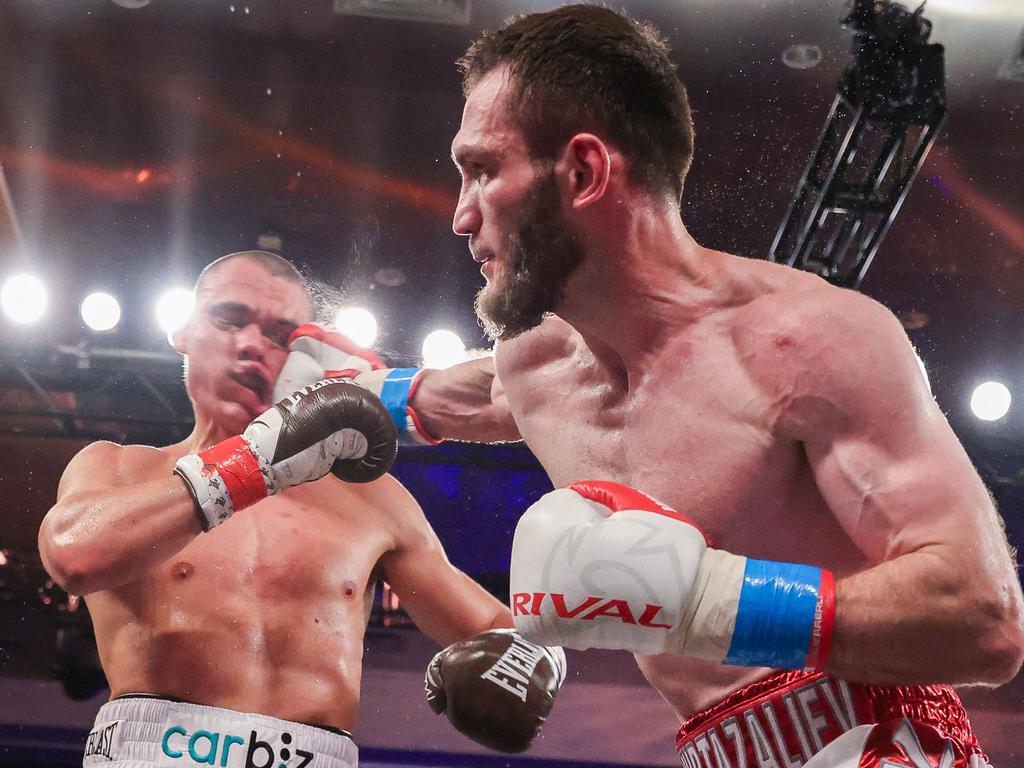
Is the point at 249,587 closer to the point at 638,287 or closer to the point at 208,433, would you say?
the point at 208,433

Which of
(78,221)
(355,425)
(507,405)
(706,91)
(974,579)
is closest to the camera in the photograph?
(974,579)

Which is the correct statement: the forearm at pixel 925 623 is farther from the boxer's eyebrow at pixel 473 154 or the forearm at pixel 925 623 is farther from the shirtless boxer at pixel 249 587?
the shirtless boxer at pixel 249 587

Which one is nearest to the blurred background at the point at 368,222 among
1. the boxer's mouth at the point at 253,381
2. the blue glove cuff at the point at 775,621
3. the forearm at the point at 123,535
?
the boxer's mouth at the point at 253,381

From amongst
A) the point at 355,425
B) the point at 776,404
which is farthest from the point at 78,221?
the point at 776,404

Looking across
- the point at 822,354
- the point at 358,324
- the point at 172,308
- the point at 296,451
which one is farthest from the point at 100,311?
the point at 822,354

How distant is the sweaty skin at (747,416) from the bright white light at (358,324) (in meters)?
2.91

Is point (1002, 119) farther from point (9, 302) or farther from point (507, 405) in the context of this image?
point (9, 302)

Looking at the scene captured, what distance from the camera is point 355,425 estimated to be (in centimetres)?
213

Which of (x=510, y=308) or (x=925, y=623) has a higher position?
(x=510, y=308)

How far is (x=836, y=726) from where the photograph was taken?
4.14 feet

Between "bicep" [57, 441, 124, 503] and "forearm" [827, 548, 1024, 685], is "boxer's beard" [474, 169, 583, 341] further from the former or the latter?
"bicep" [57, 441, 124, 503]

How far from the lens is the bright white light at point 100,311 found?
477 cm

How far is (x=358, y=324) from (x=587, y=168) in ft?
10.8

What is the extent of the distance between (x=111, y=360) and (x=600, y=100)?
3.79 m
